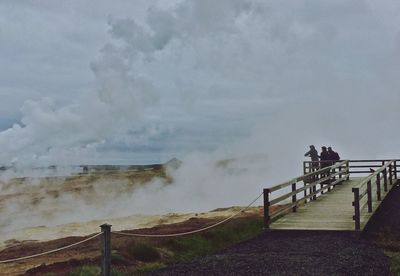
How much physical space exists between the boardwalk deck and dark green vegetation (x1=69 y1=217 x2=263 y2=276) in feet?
3.91

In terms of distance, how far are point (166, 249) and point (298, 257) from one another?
4.98m

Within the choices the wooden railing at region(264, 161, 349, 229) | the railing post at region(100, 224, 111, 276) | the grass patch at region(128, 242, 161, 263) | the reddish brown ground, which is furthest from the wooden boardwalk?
the railing post at region(100, 224, 111, 276)

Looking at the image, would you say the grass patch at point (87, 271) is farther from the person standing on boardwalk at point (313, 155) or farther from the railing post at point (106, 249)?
the person standing on boardwalk at point (313, 155)

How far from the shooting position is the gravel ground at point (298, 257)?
9945mm

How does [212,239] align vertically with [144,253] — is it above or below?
below

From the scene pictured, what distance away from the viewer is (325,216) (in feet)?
53.2

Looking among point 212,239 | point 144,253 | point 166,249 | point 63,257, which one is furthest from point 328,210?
point 63,257

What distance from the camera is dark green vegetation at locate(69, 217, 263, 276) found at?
1155 cm

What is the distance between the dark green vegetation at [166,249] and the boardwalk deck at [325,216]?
1191mm

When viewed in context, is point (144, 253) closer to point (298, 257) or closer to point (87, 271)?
point (87, 271)

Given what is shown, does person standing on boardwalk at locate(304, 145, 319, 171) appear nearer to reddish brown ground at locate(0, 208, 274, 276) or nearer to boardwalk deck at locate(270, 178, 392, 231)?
reddish brown ground at locate(0, 208, 274, 276)

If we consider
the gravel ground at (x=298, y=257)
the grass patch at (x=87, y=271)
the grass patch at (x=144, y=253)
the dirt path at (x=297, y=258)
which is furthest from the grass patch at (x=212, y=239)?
the grass patch at (x=87, y=271)

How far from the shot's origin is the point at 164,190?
186ft

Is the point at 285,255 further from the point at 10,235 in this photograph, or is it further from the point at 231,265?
the point at 10,235
